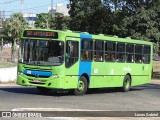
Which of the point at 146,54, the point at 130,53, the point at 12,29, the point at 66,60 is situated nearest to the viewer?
the point at 66,60

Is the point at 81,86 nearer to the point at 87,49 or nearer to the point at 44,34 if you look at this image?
the point at 87,49

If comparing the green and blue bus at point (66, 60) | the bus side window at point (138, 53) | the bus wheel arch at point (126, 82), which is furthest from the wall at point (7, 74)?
the green and blue bus at point (66, 60)

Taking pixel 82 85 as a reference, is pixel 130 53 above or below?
above

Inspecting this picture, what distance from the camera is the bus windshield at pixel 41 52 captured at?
19875mm

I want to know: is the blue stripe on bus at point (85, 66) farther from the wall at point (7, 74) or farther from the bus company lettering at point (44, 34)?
the wall at point (7, 74)

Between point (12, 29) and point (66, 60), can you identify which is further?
point (12, 29)

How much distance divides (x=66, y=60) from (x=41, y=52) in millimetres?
1106

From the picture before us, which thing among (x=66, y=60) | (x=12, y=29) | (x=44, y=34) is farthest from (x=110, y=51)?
(x=12, y=29)

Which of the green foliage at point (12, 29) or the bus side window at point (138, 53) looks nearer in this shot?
the bus side window at point (138, 53)

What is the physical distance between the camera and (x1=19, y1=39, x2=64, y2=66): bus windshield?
1988 cm

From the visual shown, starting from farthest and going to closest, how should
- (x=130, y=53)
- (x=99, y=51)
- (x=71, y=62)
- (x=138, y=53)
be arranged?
(x=138, y=53)
(x=130, y=53)
(x=99, y=51)
(x=71, y=62)

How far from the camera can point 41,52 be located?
20062mm

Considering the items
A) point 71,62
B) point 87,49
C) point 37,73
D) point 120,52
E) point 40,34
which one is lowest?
point 37,73

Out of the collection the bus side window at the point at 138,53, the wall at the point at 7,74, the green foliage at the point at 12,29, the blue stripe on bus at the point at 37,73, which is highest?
the green foliage at the point at 12,29
